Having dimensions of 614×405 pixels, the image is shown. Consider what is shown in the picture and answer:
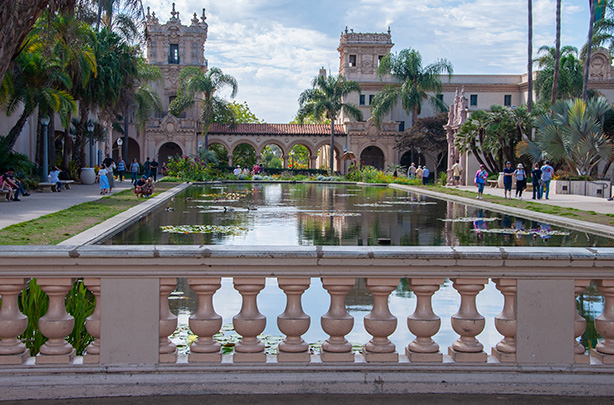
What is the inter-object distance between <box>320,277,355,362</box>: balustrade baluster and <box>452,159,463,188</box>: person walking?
3855 cm

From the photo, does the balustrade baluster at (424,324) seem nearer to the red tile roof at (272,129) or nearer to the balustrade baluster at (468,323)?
the balustrade baluster at (468,323)

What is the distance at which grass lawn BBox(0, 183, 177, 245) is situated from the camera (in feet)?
38.0

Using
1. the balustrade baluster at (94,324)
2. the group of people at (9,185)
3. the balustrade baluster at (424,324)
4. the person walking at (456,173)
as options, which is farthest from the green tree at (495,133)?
the balustrade baluster at (94,324)

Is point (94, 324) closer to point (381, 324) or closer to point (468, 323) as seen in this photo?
point (381, 324)

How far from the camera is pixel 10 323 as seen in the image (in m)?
3.51

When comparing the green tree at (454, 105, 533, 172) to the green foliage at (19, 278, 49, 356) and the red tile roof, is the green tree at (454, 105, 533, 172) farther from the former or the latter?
the green foliage at (19, 278, 49, 356)

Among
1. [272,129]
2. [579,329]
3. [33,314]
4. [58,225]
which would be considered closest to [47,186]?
[58,225]

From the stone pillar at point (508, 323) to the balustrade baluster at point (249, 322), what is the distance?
4.21 feet

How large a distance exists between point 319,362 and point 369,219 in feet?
51.3

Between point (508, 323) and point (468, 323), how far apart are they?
0.21 meters

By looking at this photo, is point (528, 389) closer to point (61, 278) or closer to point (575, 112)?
point (61, 278)

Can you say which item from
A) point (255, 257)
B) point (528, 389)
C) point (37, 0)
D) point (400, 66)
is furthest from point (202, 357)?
point (400, 66)

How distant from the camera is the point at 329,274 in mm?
3590

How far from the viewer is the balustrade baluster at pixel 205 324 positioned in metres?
3.61
